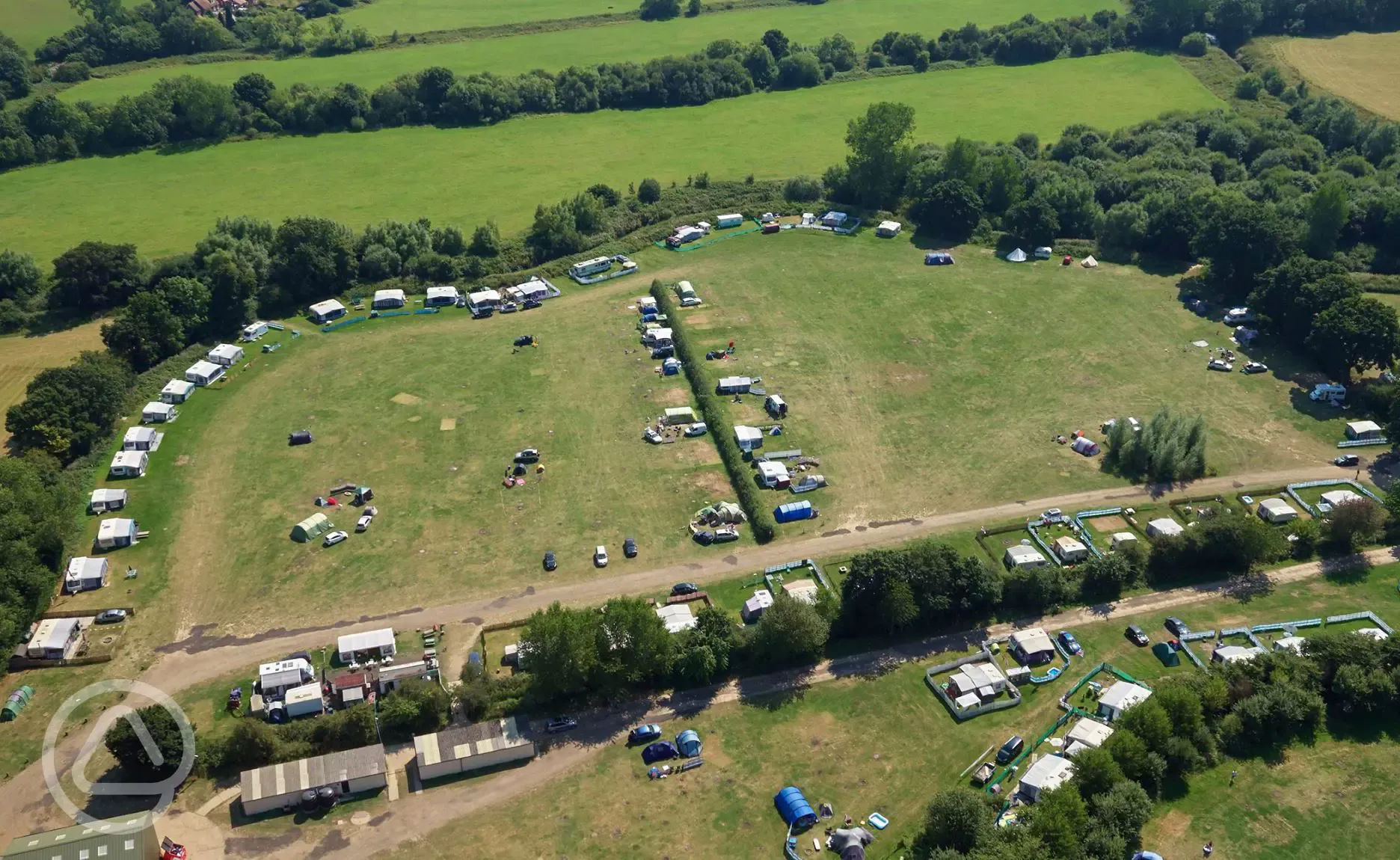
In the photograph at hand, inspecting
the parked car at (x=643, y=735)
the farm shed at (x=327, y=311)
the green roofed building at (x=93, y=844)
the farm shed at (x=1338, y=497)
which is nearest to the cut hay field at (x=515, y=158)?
the farm shed at (x=327, y=311)

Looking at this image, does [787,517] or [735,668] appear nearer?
[735,668]

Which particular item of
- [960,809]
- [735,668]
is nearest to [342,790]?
[735,668]

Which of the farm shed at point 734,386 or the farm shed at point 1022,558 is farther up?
the farm shed at point 734,386

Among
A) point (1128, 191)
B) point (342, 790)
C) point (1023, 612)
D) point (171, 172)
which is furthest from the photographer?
point (171, 172)

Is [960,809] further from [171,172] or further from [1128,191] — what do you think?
[171,172]

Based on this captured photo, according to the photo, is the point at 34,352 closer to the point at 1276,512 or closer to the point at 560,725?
the point at 560,725

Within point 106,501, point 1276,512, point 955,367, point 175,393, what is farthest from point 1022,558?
point 175,393

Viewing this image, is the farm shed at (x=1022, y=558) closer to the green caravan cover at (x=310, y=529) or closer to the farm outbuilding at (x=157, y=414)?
the green caravan cover at (x=310, y=529)
